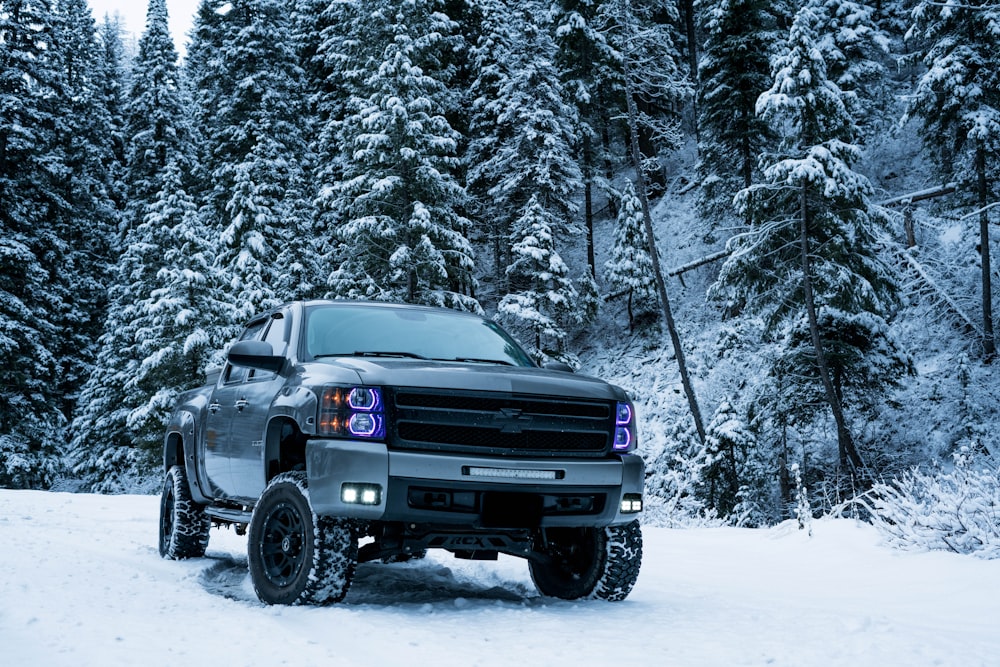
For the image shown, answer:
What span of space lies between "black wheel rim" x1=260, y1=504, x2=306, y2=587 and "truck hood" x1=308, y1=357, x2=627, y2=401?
98 centimetres

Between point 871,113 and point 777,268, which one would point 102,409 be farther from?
point 871,113

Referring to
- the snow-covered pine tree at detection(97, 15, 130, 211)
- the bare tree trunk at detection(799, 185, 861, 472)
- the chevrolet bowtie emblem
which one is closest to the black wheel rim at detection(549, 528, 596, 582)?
the chevrolet bowtie emblem

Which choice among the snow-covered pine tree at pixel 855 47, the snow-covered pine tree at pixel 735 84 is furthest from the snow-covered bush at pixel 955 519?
the snow-covered pine tree at pixel 855 47

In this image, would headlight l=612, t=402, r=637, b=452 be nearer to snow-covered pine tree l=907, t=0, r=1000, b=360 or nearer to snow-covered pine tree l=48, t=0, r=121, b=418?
snow-covered pine tree l=907, t=0, r=1000, b=360

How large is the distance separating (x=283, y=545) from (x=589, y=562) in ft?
7.05

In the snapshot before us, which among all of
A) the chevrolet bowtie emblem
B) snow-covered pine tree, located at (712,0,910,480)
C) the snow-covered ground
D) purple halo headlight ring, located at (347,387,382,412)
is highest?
snow-covered pine tree, located at (712,0,910,480)

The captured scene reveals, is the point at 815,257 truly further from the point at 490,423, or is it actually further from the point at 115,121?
the point at 115,121

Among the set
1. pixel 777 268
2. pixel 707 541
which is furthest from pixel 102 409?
pixel 707 541

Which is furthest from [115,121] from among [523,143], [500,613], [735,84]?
[500,613]

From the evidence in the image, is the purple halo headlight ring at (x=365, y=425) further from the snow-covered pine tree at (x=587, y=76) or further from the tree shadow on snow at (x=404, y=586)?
the snow-covered pine tree at (x=587, y=76)

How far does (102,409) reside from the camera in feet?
110

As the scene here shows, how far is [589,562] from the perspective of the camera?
6363mm

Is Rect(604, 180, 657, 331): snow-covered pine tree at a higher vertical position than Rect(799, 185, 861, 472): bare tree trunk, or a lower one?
Result: higher

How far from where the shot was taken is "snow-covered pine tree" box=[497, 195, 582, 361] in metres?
29.8
